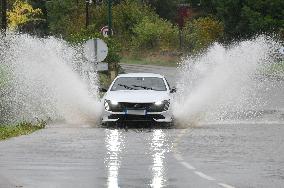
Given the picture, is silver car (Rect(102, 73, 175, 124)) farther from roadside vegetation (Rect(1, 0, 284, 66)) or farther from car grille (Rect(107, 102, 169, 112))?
roadside vegetation (Rect(1, 0, 284, 66))

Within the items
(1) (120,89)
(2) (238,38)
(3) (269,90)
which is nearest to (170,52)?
(2) (238,38)

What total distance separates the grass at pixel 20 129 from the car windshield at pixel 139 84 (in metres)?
2.34

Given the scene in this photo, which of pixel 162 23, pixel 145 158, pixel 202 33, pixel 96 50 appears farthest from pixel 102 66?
pixel 162 23

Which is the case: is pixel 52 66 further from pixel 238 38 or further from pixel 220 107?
pixel 238 38

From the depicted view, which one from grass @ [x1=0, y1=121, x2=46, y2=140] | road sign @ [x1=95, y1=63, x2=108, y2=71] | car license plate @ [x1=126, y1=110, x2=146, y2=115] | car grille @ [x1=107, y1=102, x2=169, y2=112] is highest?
car grille @ [x1=107, y1=102, x2=169, y2=112]

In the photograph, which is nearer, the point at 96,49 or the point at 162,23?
the point at 96,49

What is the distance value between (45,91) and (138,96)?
841cm

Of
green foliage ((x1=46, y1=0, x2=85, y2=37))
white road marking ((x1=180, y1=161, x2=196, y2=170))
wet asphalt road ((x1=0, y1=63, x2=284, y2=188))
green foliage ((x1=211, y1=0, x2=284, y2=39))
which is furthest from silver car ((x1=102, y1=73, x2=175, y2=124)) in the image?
green foliage ((x1=46, y1=0, x2=85, y2=37))

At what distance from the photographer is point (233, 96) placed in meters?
41.6

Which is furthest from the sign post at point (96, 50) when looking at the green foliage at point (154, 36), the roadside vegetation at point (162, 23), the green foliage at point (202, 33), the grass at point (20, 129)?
the green foliage at point (154, 36)

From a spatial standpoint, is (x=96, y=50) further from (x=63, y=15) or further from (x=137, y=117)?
(x=63, y=15)

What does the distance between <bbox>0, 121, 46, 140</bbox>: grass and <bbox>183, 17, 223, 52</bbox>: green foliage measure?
78378 millimetres

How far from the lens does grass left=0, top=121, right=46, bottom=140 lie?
26.3 m

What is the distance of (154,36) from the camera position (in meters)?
111
